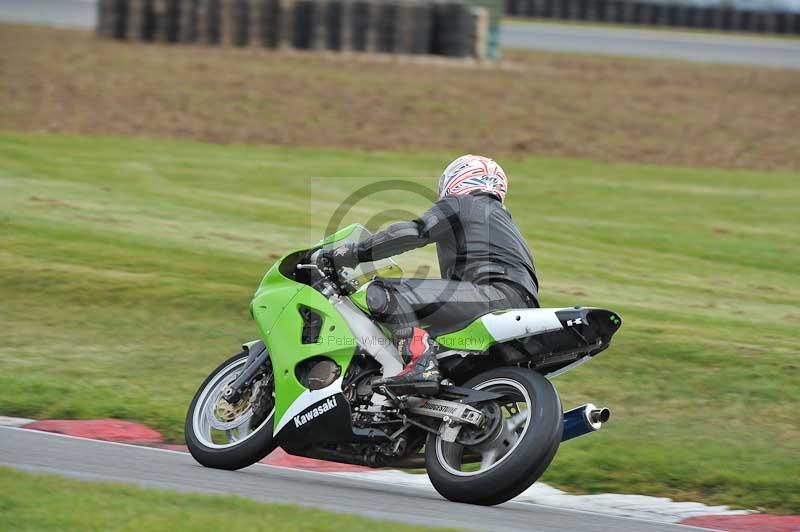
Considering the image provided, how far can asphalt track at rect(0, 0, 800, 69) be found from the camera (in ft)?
112

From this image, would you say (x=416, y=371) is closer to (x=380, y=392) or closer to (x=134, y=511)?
(x=380, y=392)

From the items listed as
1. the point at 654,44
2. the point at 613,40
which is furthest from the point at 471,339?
the point at 613,40

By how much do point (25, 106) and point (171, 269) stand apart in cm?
1013

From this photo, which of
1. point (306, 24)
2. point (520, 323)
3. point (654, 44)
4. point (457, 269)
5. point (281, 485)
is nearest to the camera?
point (520, 323)

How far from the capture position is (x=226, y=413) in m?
7.48

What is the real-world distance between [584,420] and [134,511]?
242 centimetres

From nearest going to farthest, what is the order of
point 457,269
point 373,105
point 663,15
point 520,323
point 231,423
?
1. point 520,323
2. point 457,269
3. point 231,423
4. point 373,105
5. point 663,15

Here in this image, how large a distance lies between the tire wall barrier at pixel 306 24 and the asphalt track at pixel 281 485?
2198 cm

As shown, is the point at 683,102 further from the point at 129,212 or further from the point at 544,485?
the point at 544,485

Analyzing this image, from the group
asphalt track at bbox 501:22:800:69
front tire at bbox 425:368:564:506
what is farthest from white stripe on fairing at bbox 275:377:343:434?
asphalt track at bbox 501:22:800:69

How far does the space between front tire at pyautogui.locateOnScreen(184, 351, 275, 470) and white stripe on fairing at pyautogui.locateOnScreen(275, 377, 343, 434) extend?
0.53 feet

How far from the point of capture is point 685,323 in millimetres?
11609

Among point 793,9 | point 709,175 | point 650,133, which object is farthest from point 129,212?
point 793,9

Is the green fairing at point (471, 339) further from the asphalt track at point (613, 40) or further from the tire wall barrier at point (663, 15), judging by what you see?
the tire wall barrier at point (663, 15)
